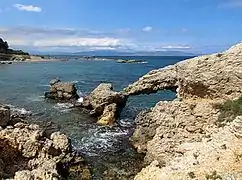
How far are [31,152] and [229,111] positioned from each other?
1473cm

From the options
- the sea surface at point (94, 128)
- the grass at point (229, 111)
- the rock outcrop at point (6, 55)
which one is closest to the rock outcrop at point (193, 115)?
the grass at point (229, 111)

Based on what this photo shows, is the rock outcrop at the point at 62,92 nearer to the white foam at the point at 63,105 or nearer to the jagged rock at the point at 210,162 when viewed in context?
the white foam at the point at 63,105

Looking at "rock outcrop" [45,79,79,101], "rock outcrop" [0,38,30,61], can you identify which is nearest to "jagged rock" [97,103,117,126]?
"rock outcrop" [45,79,79,101]

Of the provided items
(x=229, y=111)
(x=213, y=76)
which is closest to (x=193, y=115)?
(x=229, y=111)

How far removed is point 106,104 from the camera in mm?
49531

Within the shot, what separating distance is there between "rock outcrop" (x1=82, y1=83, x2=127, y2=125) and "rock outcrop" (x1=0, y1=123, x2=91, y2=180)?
15538mm

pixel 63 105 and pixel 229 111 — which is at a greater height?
pixel 229 111

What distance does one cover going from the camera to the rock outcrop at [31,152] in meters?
26.7

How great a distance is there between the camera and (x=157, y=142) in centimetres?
3209

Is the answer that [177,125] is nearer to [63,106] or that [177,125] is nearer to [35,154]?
[35,154]

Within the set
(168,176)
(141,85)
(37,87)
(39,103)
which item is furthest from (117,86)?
(168,176)

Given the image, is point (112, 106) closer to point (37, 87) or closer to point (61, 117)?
point (61, 117)

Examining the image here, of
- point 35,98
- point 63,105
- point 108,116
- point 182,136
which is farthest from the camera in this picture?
point 35,98

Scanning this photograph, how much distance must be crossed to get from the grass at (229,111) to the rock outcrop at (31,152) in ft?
34.8
